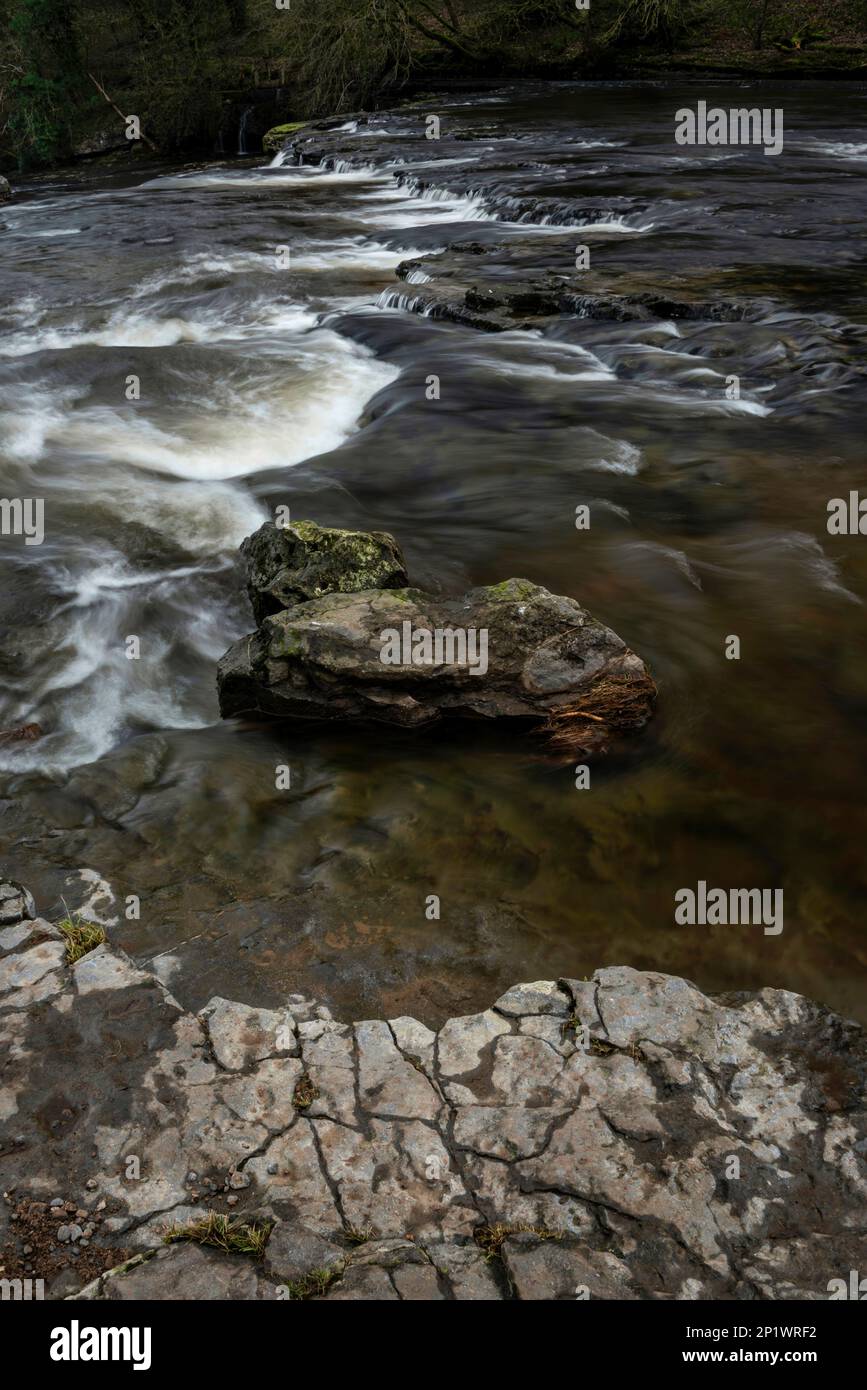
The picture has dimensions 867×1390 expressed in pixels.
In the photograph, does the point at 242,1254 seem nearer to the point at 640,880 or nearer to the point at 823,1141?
the point at 823,1141

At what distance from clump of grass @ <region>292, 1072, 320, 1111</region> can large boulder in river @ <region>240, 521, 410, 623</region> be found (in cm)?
337

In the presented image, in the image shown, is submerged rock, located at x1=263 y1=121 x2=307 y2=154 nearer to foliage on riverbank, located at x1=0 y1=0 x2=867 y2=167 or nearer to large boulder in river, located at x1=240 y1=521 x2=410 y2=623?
foliage on riverbank, located at x1=0 y1=0 x2=867 y2=167

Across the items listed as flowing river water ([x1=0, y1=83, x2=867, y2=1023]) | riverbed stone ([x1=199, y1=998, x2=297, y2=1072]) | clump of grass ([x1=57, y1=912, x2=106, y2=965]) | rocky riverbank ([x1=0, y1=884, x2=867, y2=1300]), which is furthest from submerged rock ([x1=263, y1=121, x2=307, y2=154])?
rocky riverbank ([x1=0, y1=884, x2=867, y2=1300])

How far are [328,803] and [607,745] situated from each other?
1.59 m

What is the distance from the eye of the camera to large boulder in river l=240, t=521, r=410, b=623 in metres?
6.27

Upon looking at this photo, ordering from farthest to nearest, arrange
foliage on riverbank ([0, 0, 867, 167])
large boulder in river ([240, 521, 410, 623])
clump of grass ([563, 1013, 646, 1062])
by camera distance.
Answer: foliage on riverbank ([0, 0, 867, 167])
large boulder in river ([240, 521, 410, 623])
clump of grass ([563, 1013, 646, 1062])

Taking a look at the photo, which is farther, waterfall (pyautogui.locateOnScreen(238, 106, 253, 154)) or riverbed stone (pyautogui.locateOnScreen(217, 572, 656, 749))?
waterfall (pyautogui.locateOnScreen(238, 106, 253, 154))

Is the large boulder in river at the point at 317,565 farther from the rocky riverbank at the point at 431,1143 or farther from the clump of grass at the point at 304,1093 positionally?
the clump of grass at the point at 304,1093

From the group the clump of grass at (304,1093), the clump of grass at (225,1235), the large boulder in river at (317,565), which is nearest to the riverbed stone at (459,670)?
the large boulder in river at (317,565)

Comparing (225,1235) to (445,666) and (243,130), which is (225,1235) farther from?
(243,130)

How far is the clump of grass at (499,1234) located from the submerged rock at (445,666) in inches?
112

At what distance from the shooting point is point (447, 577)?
7398mm
